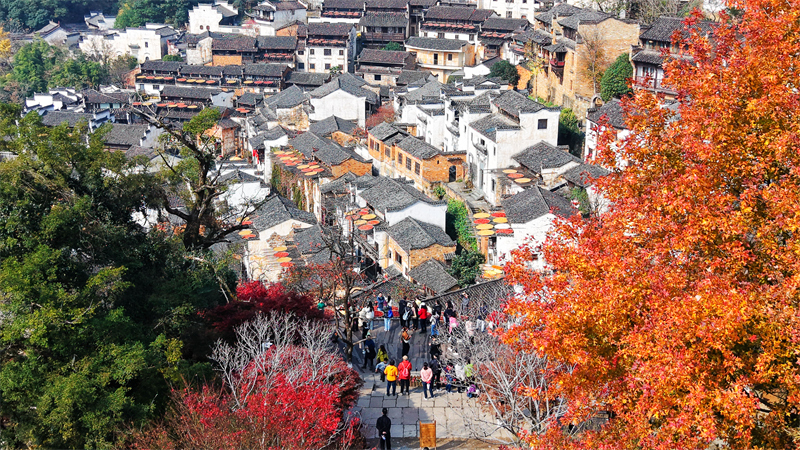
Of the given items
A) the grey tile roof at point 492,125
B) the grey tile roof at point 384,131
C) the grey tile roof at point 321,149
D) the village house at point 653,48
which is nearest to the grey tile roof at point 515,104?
the grey tile roof at point 492,125

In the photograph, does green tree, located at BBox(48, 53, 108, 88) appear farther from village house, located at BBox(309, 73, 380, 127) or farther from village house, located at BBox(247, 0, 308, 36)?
village house, located at BBox(309, 73, 380, 127)

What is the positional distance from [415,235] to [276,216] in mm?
6001

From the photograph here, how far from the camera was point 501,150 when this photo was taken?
3391 centimetres

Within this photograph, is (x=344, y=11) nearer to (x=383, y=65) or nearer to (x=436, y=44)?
(x=383, y=65)

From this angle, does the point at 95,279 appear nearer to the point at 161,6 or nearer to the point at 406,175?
the point at 406,175

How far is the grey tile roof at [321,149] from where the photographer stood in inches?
1555

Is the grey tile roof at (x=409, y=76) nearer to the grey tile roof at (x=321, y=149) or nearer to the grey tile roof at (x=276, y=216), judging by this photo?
the grey tile roof at (x=321, y=149)

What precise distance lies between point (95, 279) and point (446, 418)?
6.58 meters

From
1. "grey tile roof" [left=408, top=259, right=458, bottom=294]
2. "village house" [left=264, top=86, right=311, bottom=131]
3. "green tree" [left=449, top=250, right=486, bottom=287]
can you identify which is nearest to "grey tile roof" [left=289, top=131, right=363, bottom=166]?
"village house" [left=264, top=86, right=311, bottom=131]

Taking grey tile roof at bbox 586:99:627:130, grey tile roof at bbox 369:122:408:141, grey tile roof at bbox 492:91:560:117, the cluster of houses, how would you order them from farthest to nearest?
grey tile roof at bbox 369:122:408:141, grey tile roof at bbox 492:91:560:117, grey tile roof at bbox 586:99:627:130, the cluster of houses

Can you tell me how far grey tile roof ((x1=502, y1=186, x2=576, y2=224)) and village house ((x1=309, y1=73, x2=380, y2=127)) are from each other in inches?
864

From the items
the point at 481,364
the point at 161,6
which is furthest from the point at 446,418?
the point at 161,6

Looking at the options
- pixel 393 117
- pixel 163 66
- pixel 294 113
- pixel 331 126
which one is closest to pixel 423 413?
pixel 331 126

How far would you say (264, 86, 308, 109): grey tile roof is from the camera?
5041 cm
